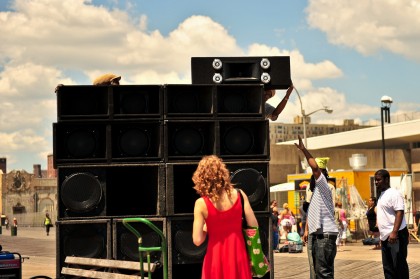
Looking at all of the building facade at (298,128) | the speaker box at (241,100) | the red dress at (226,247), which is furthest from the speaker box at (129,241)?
the building facade at (298,128)

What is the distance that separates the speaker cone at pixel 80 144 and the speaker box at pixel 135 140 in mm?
227

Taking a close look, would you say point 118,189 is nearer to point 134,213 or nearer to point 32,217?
point 134,213

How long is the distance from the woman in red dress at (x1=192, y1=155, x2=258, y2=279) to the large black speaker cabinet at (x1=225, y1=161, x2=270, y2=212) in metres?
1.94

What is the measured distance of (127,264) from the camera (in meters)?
8.59

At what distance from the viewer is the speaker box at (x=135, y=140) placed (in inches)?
365

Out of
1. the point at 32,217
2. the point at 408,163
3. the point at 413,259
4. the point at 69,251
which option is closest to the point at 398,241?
the point at 69,251

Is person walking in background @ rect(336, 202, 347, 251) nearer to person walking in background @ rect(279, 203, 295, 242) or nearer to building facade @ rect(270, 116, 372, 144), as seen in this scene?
person walking in background @ rect(279, 203, 295, 242)

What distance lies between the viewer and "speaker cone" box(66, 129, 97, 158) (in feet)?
30.6

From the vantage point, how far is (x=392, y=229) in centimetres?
1050

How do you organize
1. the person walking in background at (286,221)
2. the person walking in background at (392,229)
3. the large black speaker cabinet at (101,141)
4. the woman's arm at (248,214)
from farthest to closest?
the person walking in background at (286,221) < the person walking in background at (392,229) < the large black speaker cabinet at (101,141) < the woman's arm at (248,214)

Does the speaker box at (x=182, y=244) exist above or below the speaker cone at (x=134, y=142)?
below

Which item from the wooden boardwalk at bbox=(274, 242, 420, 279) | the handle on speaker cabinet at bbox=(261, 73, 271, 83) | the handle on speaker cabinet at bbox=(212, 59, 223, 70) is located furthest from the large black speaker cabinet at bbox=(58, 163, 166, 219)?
the wooden boardwalk at bbox=(274, 242, 420, 279)

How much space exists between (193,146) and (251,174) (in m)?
0.69

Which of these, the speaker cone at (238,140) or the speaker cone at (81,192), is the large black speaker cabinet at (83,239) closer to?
the speaker cone at (81,192)
